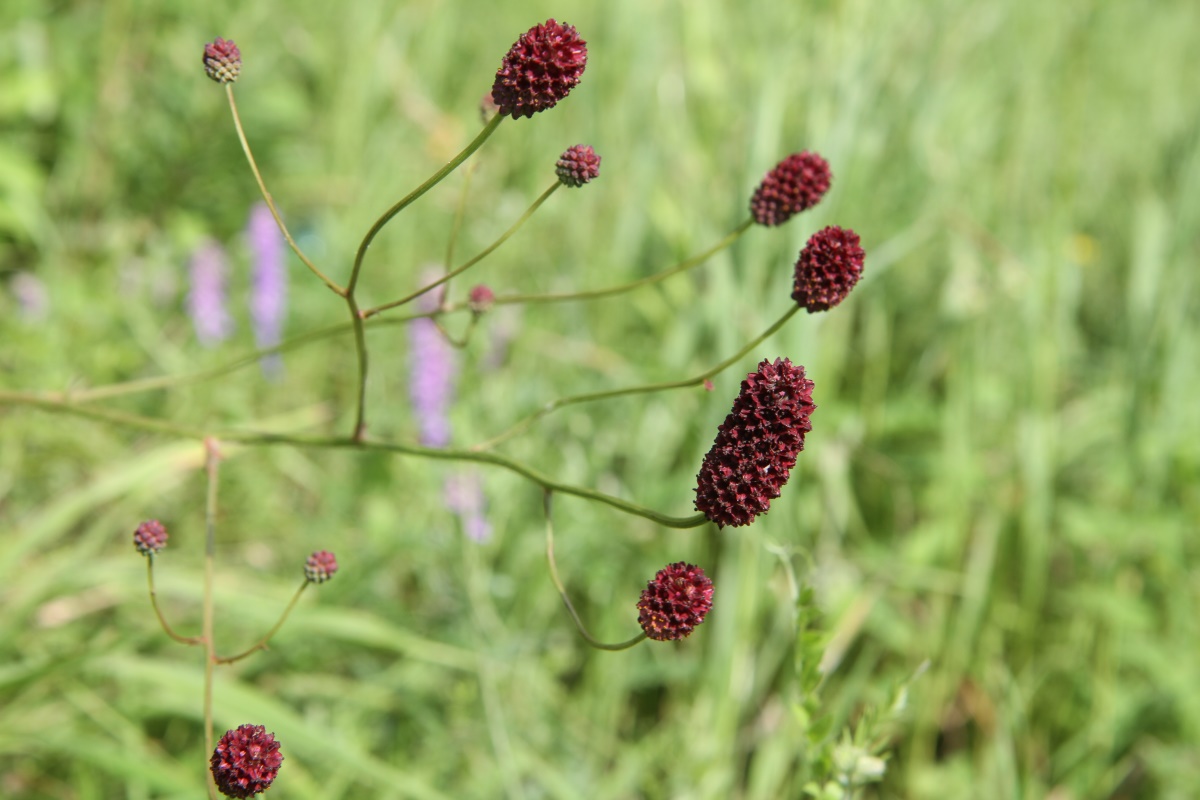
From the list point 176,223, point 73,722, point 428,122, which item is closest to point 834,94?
point 428,122

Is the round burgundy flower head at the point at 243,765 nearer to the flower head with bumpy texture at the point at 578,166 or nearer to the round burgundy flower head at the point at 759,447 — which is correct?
the round burgundy flower head at the point at 759,447

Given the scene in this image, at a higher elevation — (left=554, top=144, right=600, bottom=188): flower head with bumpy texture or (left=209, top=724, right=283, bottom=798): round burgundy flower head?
(left=554, top=144, right=600, bottom=188): flower head with bumpy texture

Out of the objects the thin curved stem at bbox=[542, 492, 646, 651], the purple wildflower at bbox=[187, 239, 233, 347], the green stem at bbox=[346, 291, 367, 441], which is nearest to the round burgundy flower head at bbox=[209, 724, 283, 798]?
the thin curved stem at bbox=[542, 492, 646, 651]

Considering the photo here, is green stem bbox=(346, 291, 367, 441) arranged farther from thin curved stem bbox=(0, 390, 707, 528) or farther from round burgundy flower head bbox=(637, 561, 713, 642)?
round burgundy flower head bbox=(637, 561, 713, 642)

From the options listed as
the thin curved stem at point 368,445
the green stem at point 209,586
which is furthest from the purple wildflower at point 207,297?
the green stem at point 209,586

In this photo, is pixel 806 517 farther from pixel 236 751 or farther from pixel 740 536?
pixel 236 751
